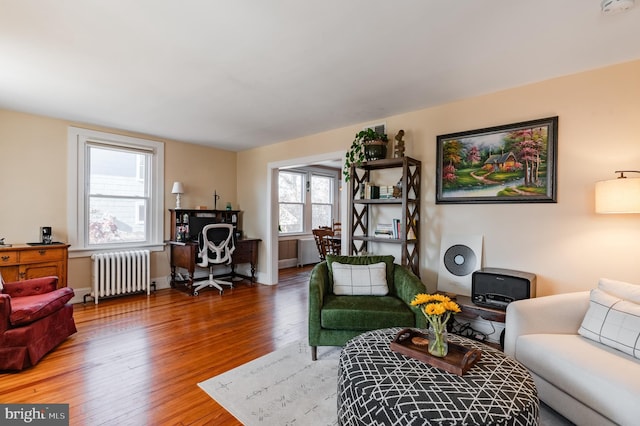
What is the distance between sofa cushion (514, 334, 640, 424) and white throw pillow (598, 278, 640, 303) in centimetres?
37

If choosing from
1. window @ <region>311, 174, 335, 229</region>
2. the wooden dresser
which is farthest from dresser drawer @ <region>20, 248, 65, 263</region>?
window @ <region>311, 174, 335, 229</region>

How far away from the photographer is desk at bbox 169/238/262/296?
4.65 metres

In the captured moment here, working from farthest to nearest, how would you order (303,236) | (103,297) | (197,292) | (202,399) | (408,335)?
(303,236), (197,292), (103,297), (202,399), (408,335)

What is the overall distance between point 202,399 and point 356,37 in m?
2.61

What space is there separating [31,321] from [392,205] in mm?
3565

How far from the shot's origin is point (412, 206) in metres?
3.54

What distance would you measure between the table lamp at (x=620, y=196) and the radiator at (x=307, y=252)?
550cm

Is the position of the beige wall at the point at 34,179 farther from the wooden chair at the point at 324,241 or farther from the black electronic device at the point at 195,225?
the wooden chair at the point at 324,241

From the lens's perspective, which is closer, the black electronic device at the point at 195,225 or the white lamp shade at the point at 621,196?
the white lamp shade at the point at 621,196

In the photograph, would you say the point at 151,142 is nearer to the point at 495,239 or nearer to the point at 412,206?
the point at 412,206

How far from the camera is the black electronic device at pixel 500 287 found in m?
2.55

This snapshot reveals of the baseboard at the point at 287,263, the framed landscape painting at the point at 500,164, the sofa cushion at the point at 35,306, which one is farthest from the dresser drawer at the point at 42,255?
the framed landscape painting at the point at 500,164

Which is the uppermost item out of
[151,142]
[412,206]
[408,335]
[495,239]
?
[151,142]

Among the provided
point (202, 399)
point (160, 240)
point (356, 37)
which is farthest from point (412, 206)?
point (160, 240)
